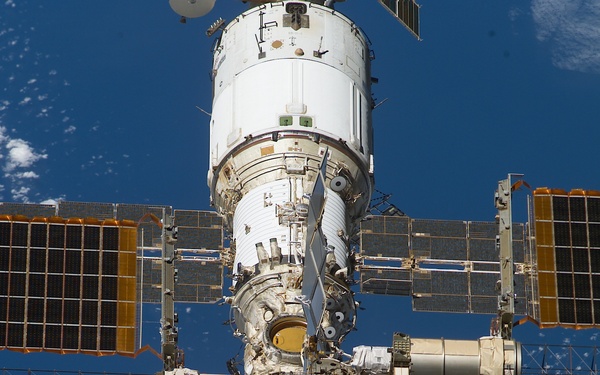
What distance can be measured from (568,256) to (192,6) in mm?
15285

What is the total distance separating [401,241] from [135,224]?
10.4 meters

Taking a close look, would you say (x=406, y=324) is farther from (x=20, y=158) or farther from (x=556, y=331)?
(x=20, y=158)

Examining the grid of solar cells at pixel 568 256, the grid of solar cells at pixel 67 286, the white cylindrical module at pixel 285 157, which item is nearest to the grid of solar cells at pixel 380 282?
the white cylindrical module at pixel 285 157

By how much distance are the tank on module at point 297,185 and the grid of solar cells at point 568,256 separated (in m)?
4.63

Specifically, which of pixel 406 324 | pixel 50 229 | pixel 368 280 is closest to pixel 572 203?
pixel 368 280

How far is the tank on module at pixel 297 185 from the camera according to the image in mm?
57781

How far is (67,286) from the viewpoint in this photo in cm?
6322

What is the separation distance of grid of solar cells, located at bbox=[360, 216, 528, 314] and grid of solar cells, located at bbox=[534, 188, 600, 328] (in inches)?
168

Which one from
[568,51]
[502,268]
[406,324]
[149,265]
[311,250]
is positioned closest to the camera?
[311,250]

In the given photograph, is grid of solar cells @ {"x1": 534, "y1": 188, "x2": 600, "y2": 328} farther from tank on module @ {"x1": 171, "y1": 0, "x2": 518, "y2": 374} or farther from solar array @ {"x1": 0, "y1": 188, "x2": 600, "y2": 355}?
tank on module @ {"x1": 171, "y1": 0, "x2": 518, "y2": 374}

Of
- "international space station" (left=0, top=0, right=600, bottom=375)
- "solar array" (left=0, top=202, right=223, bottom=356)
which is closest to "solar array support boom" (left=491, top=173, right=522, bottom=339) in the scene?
"international space station" (left=0, top=0, right=600, bottom=375)

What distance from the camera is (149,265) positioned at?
68.2 metres

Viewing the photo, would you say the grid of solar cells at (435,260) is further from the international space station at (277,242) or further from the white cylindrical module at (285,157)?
the white cylindrical module at (285,157)

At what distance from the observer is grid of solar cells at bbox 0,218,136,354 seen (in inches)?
A: 2473
